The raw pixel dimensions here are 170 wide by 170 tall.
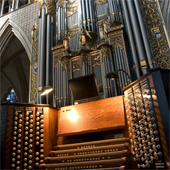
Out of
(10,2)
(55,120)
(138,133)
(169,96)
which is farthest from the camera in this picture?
(10,2)

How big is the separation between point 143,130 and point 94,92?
6.81ft

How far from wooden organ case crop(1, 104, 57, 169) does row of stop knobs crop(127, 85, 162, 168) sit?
181 cm

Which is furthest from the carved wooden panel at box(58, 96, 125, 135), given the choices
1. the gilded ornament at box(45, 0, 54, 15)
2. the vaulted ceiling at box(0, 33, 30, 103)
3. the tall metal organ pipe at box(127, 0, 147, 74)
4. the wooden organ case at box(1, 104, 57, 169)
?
the vaulted ceiling at box(0, 33, 30, 103)

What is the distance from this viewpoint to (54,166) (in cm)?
336

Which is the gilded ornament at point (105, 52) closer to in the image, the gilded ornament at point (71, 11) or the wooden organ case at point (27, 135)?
the wooden organ case at point (27, 135)

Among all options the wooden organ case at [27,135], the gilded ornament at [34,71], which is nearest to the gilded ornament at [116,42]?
the wooden organ case at [27,135]

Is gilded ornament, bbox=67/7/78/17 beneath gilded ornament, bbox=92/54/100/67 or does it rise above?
above

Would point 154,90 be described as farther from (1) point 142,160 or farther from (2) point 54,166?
(2) point 54,166

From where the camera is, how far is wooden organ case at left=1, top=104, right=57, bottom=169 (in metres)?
3.71

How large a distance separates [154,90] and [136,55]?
2.50 m

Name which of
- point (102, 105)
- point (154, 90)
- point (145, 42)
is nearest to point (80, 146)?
point (102, 105)

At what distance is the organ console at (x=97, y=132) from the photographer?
284 cm

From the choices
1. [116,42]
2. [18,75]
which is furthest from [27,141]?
[18,75]

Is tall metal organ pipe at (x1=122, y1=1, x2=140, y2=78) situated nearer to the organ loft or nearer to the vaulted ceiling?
the organ loft
